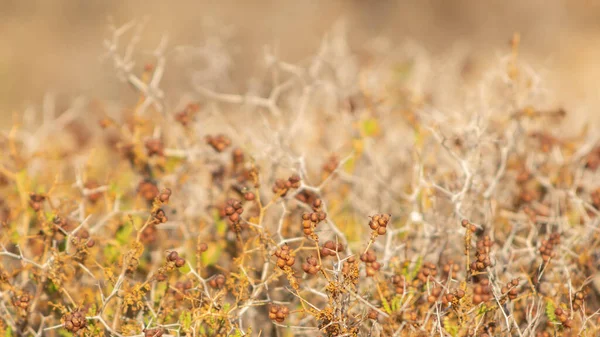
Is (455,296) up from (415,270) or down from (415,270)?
down

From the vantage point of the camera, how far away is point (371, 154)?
334 cm

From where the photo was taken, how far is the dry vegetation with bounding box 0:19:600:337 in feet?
6.86

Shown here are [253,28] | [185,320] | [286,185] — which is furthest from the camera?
[253,28]

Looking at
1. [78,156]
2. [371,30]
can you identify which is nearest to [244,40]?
[371,30]

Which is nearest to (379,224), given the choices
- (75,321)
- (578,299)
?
(578,299)

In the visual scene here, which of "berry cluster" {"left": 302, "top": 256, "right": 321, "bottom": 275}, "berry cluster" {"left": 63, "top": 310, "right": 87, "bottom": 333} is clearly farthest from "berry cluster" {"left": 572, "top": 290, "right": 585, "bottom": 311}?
"berry cluster" {"left": 63, "top": 310, "right": 87, "bottom": 333}

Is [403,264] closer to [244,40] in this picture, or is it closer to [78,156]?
[78,156]

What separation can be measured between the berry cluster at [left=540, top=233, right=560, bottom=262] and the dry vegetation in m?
0.01

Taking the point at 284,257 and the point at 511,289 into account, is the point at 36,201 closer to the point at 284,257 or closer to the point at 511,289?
the point at 284,257

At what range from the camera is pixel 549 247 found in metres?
2.25

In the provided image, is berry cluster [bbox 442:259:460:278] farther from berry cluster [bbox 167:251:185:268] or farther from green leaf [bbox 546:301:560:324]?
berry cluster [bbox 167:251:185:268]

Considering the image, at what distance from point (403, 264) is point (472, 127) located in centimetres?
76

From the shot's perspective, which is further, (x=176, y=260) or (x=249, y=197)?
(x=249, y=197)

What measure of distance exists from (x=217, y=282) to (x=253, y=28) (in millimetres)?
8386
